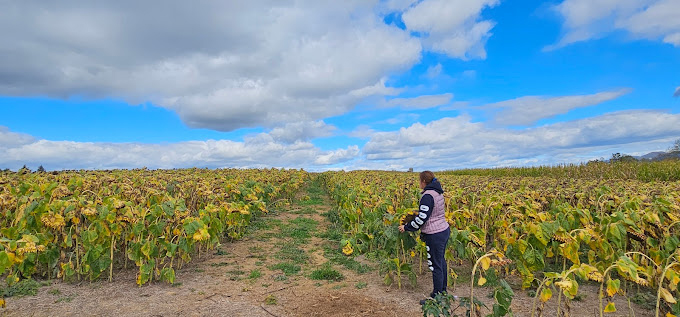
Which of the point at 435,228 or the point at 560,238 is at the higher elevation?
the point at 435,228

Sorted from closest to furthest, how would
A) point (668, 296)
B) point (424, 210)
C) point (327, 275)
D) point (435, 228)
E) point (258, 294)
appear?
point (668, 296) → point (424, 210) → point (435, 228) → point (258, 294) → point (327, 275)

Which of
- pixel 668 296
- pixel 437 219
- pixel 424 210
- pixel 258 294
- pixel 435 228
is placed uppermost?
pixel 424 210

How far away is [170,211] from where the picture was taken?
19.1ft

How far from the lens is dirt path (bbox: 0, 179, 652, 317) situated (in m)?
5.18

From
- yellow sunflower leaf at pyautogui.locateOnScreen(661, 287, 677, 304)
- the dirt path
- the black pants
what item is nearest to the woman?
the black pants

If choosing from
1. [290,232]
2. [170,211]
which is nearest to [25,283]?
[170,211]

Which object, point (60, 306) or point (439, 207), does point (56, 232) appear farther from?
point (439, 207)

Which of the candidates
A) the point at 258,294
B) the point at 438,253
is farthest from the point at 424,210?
the point at 258,294

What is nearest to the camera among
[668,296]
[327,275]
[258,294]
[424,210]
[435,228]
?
[668,296]

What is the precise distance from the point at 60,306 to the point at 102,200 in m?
1.85

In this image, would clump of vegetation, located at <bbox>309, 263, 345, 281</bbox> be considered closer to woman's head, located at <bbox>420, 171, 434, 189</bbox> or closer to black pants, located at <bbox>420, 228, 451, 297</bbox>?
black pants, located at <bbox>420, 228, 451, 297</bbox>

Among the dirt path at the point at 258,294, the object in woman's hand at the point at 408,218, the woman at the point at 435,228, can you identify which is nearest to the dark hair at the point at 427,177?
the woman at the point at 435,228

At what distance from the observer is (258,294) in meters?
5.82

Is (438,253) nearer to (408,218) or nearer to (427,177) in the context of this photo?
(408,218)
